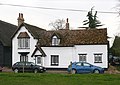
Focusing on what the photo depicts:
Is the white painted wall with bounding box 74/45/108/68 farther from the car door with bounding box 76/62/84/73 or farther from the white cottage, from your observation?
the car door with bounding box 76/62/84/73

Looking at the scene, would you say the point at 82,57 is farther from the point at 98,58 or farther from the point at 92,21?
the point at 92,21

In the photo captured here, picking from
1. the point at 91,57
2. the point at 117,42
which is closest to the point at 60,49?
the point at 91,57

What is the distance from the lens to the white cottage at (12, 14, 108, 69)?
54719 mm

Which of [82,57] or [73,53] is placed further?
[73,53]

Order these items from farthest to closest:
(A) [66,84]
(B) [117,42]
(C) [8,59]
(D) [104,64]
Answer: (B) [117,42] → (C) [8,59] → (D) [104,64] → (A) [66,84]

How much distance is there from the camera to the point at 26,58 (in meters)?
57.4

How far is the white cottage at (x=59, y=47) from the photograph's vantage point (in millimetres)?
54719

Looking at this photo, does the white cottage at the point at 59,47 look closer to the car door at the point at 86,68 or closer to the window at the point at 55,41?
the window at the point at 55,41

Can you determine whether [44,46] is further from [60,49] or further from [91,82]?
[91,82]

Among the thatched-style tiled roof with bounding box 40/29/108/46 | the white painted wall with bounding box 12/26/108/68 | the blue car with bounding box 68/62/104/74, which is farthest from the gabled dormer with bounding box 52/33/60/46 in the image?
the blue car with bounding box 68/62/104/74

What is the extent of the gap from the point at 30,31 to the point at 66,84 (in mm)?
34492

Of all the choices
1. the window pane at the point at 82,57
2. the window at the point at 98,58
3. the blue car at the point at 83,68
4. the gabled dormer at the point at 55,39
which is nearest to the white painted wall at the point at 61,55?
the gabled dormer at the point at 55,39

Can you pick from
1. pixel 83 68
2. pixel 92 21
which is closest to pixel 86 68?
pixel 83 68

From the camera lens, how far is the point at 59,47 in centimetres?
5631
